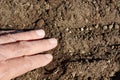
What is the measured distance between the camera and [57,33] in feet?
7.82

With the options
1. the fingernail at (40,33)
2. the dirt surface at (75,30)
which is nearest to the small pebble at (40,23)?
the dirt surface at (75,30)

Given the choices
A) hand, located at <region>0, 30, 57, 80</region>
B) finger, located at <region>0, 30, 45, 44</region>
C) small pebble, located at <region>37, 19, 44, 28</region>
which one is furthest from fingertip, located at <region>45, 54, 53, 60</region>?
small pebble, located at <region>37, 19, 44, 28</region>

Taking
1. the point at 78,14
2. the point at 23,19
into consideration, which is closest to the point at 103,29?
the point at 78,14

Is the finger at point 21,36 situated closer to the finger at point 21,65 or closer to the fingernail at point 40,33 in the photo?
the fingernail at point 40,33

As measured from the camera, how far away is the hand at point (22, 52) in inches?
85.5

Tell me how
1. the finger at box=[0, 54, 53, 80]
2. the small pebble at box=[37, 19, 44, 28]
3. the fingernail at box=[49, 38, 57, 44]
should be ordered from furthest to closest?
the small pebble at box=[37, 19, 44, 28]
the fingernail at box=[49, 38, 57, 44]
the finger at box=[0, 54, 53, 80]

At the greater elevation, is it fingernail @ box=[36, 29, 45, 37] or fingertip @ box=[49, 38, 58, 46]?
fingernail @ box=[36, 29, 45, 37]

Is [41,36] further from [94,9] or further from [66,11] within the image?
[94,9]

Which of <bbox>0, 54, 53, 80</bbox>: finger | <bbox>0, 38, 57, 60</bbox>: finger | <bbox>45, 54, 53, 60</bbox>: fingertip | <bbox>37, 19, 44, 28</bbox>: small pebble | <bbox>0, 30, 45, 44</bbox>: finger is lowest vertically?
<bbox>0, 54, 53, 80</bbox>: finger

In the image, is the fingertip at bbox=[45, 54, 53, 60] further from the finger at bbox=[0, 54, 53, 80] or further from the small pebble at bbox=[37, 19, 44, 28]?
the small pebble at bbox=[37, 19, 44, 28]

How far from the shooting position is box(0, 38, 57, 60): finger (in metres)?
2.19

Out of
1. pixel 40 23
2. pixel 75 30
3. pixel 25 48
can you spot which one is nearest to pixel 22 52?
pixel 25 48

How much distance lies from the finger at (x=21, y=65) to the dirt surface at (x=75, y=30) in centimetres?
6

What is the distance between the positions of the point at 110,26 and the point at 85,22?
18cm
